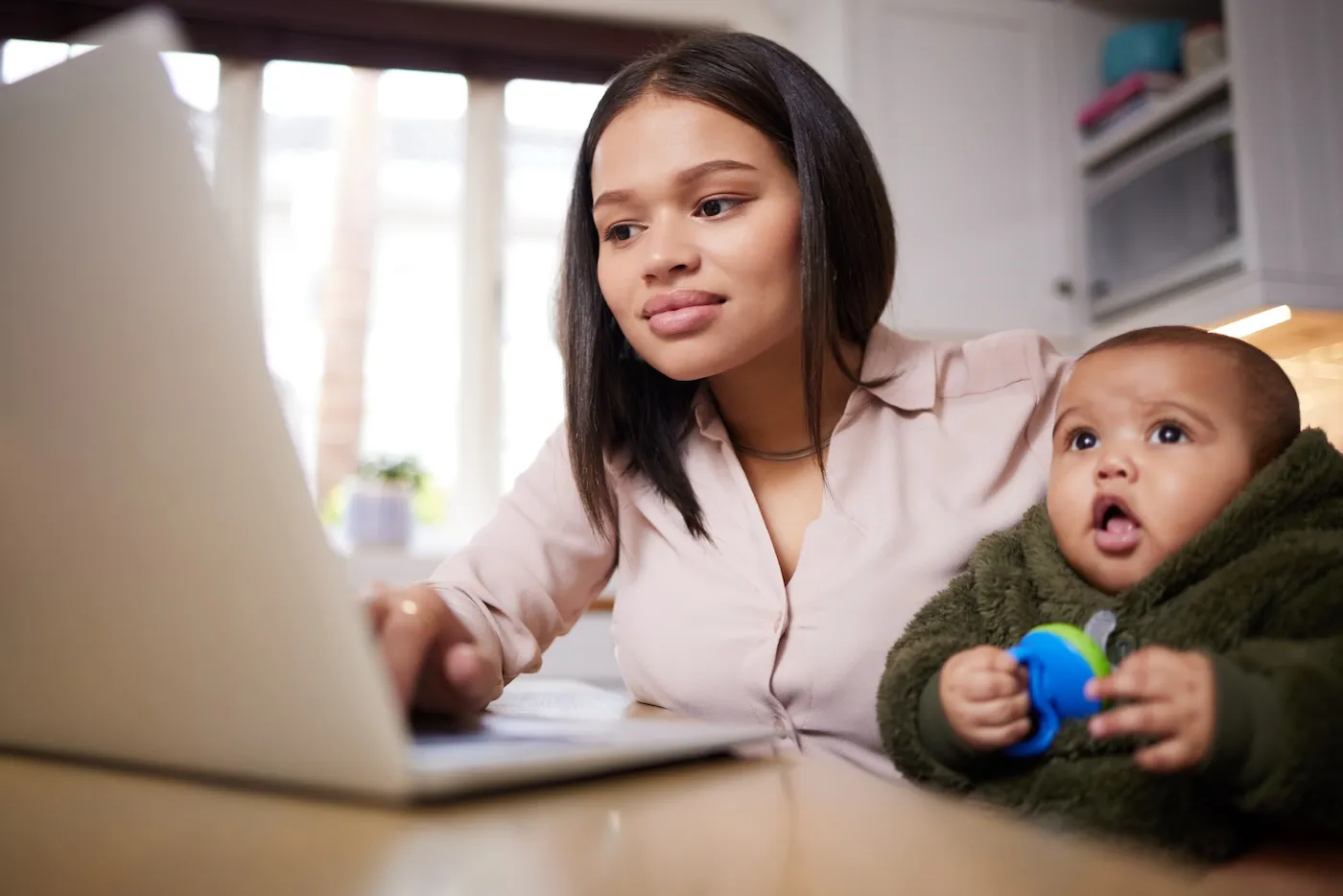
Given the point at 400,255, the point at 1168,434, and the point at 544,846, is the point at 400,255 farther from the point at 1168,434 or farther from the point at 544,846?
the point at 544,846

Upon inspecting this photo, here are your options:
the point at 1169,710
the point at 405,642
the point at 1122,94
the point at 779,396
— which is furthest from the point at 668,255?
the point at 1122,94

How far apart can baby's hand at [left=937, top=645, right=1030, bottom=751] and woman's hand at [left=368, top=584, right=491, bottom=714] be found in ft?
1.01

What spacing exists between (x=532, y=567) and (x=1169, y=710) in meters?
0.79

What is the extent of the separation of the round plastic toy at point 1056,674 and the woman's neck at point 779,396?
1.79 ft

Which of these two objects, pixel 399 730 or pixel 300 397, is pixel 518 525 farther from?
pixel 300 397

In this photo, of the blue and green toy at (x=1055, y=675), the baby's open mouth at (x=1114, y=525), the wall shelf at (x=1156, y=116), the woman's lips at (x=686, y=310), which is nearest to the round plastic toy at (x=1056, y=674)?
the blue and green toy at (x=1055, y=675)

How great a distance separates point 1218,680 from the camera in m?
0.47

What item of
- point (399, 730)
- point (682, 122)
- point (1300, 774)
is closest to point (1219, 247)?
point (682, 122)

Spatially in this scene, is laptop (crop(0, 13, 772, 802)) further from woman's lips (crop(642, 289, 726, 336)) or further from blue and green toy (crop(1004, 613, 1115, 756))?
woman's lips (crop(642, 289, 726, 336))

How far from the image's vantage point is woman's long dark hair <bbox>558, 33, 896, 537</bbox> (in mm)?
1026

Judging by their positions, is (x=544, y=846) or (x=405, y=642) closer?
(x=544, y=846)

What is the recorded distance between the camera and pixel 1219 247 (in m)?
2.43

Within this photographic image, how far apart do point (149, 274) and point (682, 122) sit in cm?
74

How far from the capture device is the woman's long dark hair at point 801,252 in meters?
1.03
